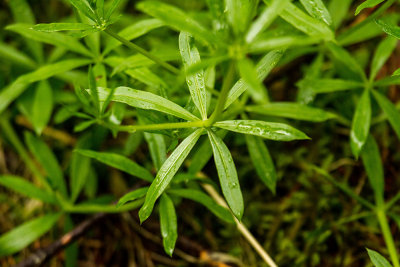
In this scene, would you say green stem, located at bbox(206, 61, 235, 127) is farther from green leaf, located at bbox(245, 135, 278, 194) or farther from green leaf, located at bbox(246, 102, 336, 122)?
green leaf, located at bbox(245, 135, 278, 194)

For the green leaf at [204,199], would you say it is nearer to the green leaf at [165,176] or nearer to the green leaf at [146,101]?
the green leaf at [165,176]

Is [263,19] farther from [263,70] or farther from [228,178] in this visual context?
[228,178]

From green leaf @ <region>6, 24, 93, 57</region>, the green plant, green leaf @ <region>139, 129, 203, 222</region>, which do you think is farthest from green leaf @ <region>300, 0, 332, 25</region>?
green leaf @ <region>6, 24, 93, 57</region>

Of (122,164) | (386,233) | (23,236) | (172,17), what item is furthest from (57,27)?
(386,233)

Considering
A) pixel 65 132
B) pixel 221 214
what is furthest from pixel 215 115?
pixel 65 132

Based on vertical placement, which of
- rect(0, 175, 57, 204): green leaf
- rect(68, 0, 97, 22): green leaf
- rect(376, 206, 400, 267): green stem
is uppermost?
rect(68, 0, 97, 22): green leaf

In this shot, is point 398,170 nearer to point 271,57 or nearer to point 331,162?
point 331,162
